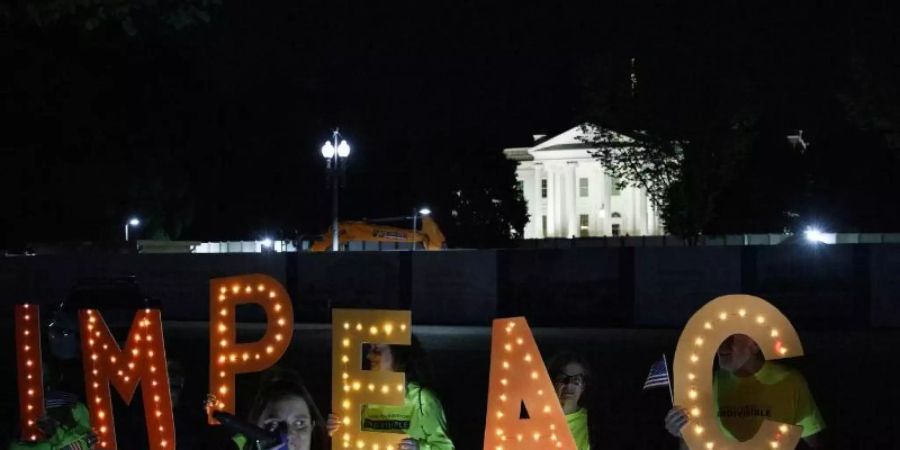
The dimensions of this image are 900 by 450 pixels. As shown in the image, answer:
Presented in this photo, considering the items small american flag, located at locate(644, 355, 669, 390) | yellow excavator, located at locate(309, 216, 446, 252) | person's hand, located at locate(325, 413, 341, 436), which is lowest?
person's hand, located at locate(325, 413, 341, 436)

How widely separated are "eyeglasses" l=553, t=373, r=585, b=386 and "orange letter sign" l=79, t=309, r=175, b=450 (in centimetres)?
223

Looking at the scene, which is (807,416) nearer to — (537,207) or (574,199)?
(574,199)

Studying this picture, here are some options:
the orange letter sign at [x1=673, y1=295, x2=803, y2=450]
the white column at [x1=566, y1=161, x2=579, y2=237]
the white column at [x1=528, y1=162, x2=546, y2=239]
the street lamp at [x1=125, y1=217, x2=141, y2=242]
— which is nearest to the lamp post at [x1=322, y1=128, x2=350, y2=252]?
the street lamp at [x1=125, y1=217, x2=141, y2=242]

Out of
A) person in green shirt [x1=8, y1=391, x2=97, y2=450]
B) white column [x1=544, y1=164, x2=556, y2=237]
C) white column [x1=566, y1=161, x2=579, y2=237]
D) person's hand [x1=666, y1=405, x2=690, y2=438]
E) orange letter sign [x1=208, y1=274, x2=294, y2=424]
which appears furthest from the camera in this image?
white column [x1=544, y1=164, x2=556, y2=237]

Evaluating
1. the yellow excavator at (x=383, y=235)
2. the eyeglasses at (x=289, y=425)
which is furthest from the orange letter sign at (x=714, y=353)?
the yellow excavator at (x=383, y=235)

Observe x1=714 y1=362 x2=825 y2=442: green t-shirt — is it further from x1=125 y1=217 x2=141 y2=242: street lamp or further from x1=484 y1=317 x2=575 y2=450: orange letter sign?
x1=125 y1=217 x2=141 y2=242: street lamp

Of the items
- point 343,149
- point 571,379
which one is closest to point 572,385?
point 571,379

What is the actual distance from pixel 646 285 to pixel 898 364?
33.5 ft

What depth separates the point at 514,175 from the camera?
363 ft

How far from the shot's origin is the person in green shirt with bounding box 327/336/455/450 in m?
6.33

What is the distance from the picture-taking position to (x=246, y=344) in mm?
6680

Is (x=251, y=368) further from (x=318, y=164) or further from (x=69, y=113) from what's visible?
(x=318, y=164)

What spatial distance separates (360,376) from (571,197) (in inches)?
4197

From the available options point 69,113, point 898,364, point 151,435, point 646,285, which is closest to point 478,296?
point 646,285
